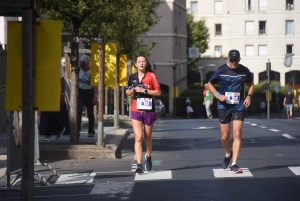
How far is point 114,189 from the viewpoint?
9625 millimetres

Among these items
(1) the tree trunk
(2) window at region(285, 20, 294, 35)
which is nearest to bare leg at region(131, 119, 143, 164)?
(1) the tree trunk

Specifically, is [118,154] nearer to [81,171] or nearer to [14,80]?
[81,171]

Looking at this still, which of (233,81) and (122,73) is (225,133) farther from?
(122,73)

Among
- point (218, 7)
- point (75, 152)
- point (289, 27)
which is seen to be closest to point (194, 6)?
point (218, 7)

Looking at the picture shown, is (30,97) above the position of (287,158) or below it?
above

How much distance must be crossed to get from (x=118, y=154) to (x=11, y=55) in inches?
287

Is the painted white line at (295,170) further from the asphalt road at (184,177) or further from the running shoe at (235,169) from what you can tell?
the running shoe at (235,169)

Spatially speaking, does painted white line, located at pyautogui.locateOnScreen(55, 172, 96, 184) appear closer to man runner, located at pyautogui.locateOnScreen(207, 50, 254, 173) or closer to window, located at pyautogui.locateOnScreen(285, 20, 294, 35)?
man runner, located at pyautogui.locateOnScreen(207, 50, 254, 173)

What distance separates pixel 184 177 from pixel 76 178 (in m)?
1.56

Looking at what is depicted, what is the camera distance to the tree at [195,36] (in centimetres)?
9056

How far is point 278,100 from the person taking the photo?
260 ft

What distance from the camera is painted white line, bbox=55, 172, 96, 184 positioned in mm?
10727

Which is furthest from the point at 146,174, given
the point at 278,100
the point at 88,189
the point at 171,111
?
the point at 278,100

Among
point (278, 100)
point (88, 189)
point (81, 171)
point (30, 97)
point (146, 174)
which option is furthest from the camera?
point (278, 100)
